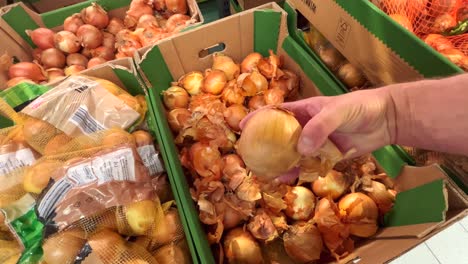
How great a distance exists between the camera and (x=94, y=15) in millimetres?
1507

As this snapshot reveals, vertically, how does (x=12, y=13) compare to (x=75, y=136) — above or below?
above

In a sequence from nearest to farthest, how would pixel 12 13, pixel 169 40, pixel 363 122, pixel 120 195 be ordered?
pixel 363 122, pixel 120 195, pixel 169 40, pixel 12 13

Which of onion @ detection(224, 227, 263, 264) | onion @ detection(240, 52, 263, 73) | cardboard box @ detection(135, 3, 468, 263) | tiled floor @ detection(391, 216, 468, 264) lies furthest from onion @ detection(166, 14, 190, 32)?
tiled floor @ detection(391, 216, 468, 264)

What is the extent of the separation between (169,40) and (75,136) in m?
0.46

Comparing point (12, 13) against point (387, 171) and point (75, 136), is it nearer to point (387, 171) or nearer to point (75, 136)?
point (75, 136)

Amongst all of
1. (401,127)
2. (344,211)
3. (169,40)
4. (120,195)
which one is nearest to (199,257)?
(120,195)

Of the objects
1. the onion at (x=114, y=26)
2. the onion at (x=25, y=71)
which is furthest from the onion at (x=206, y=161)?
the onion at (x=114, y=26)

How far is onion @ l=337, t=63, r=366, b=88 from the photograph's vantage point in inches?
46.5

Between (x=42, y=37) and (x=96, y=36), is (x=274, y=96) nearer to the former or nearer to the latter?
(x=96, y=36)

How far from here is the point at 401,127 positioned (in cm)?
71

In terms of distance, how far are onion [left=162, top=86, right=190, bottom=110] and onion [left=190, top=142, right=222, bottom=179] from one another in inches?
9.4

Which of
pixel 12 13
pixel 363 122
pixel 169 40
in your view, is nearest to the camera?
pixel 363 122

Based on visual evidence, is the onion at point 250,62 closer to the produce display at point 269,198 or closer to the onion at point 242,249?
the produce display at point 269,198

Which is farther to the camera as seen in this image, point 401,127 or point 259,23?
point 259,23
